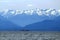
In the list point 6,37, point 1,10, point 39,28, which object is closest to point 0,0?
point 1,10

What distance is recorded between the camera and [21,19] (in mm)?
2562

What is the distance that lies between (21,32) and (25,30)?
9 cm

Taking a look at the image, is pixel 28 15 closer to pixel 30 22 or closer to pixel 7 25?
pixel 30 22

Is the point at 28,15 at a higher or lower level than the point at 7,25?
higher

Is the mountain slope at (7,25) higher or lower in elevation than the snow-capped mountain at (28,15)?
lower

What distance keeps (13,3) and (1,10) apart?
0.84ft

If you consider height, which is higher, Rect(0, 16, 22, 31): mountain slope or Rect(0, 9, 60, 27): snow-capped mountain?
Rect(0, 9, 60, 27): snow-capped mountain

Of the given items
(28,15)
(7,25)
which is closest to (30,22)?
(28,15)

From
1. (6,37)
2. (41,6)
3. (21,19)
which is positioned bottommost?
(6,37)

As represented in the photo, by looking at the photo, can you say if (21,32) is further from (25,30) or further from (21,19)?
(21,19)

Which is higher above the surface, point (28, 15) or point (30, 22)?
point (28, 15)

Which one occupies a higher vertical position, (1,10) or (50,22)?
(1,10)

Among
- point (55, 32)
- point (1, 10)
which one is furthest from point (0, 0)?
point (55, 32)

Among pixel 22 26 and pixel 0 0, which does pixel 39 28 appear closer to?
pixel 22 26
